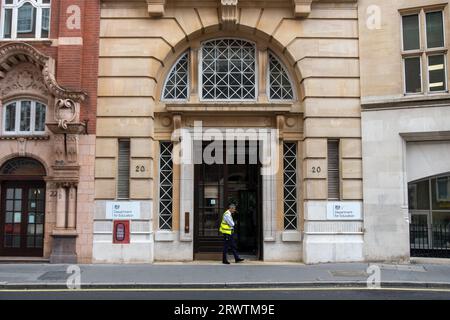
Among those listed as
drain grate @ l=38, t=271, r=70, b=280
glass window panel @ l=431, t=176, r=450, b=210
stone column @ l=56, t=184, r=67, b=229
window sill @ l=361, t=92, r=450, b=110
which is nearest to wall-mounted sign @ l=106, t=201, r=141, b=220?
stone column @ l=56, t=184, r=67, b=229

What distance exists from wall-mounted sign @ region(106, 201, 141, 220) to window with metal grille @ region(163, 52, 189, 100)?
3753 mm

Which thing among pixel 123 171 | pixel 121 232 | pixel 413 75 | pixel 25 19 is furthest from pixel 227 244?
pixel 25 19

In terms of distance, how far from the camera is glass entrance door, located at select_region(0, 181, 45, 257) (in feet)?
49.3

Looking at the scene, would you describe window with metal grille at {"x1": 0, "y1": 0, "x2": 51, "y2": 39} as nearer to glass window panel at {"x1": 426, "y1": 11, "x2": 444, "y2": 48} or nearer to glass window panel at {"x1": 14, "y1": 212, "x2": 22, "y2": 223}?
glass window panel at {"x1": 14, "y1": 212, "x2": 22, "y2": 223}

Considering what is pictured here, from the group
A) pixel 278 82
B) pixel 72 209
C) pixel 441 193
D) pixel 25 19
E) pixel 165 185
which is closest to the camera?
pixel 441 193

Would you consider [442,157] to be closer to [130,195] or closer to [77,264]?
[130,195]

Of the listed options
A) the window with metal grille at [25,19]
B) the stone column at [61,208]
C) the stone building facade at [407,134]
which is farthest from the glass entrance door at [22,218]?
the stone building facade at [407,134]

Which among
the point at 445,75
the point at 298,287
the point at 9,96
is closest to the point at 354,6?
the point at 445,75

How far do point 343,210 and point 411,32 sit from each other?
5971 millimetres

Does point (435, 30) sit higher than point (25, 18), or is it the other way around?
point (25, 18)

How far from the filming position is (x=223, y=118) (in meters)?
15.5

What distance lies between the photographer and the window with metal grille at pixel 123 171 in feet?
49.3

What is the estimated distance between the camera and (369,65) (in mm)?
15055

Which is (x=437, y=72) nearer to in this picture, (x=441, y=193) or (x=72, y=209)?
(x=441, y=193)
